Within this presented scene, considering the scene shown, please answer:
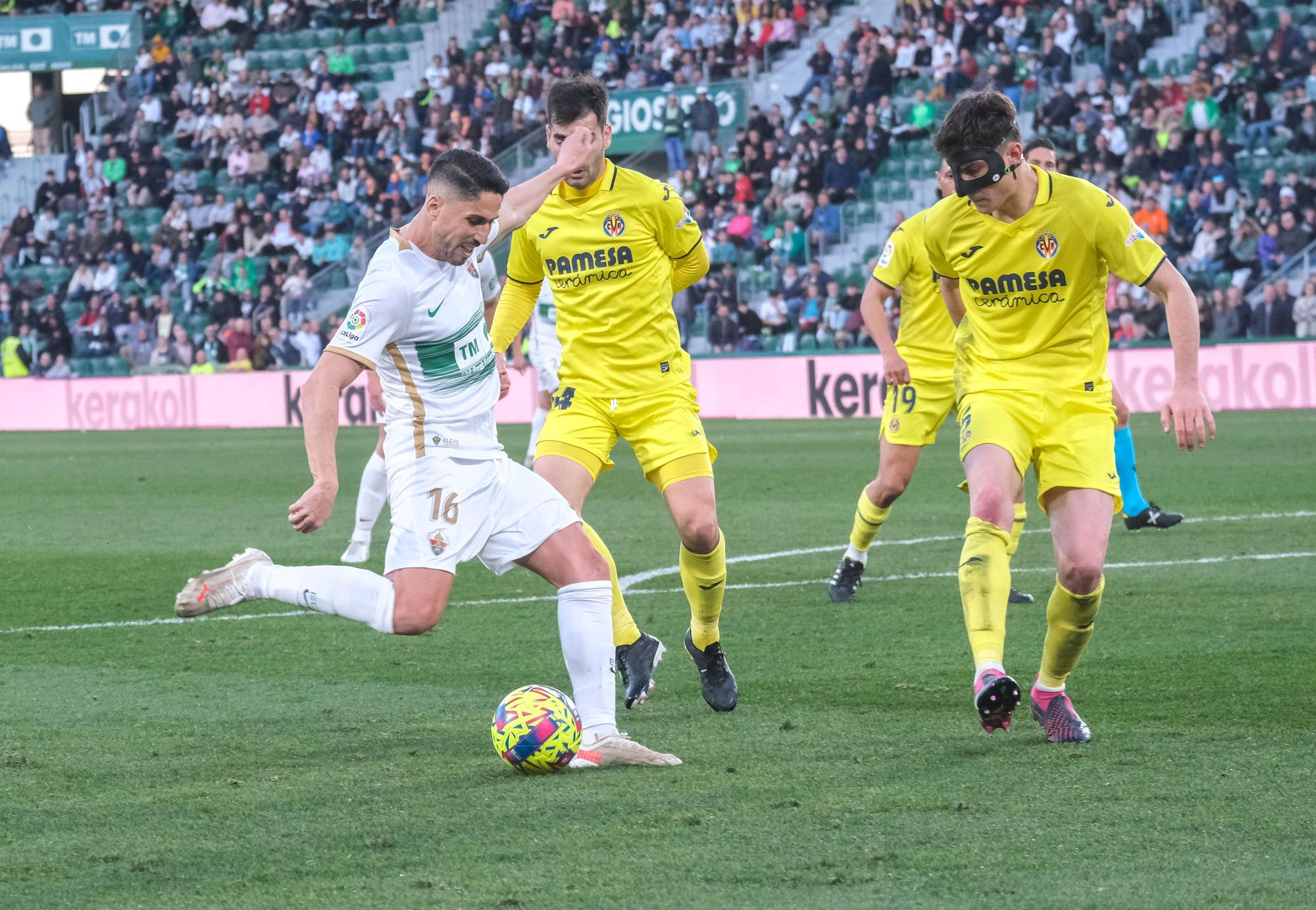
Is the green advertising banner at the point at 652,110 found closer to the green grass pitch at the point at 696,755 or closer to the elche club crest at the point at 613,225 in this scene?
the green grass pitch at the point at 696,755

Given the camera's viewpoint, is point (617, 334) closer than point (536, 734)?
No

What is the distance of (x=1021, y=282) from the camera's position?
5.75 meters

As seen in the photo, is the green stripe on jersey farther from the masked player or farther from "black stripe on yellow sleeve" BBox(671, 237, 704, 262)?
the masked player

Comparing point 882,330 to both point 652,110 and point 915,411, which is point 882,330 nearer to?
point 915,411

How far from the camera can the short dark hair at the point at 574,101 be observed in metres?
6.46

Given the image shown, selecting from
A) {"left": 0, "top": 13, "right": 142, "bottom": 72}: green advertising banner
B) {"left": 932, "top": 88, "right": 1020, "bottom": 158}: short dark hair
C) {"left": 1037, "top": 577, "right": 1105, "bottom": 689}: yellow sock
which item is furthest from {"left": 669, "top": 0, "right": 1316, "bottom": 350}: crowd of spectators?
{"left": 1037, "top": 577, "right": 1105, "bottom": 689}: yellow sock

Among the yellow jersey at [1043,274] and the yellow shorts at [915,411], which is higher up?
the yellow jersey at [1043,274]

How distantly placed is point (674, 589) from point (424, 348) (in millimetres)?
4091

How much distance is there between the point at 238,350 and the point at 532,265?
22.9 m

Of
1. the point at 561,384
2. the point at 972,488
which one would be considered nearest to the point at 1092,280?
the point at 972,488

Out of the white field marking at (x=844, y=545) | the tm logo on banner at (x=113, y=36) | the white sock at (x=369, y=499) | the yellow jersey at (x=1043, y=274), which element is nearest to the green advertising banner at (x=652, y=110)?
the tm logo on banner at (x=113, y=36)

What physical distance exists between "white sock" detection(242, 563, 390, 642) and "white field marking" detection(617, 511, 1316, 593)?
3.85 metres

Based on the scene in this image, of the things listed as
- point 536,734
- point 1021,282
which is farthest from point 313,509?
point 1021,282

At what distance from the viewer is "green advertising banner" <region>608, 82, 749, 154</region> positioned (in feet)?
95.3
